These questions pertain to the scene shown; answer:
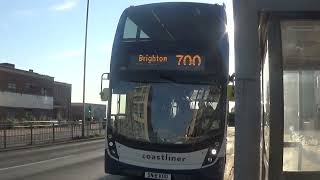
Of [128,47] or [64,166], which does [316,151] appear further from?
[64,166]

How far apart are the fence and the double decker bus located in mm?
16913

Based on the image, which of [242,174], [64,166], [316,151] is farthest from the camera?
[64,166]

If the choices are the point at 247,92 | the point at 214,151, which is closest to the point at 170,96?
the point at 214,151

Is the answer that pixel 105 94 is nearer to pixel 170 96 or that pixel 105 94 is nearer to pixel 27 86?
pixel 170 96

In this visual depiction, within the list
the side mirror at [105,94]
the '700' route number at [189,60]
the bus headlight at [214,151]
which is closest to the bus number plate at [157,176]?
the bus headlight at [214,151]

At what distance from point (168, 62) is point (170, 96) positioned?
0.76 m

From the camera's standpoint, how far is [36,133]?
108 ft

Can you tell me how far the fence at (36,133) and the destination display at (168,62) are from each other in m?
17.3

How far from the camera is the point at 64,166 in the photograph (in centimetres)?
1803

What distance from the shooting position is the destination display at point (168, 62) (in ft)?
41.5

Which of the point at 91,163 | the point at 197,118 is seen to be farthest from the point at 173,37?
the point at 91,163

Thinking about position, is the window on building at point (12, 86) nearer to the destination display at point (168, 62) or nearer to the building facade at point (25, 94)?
the building facade at point (25, 94)

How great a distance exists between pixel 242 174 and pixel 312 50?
167 cm

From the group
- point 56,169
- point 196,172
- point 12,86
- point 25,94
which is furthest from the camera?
point 25,94
